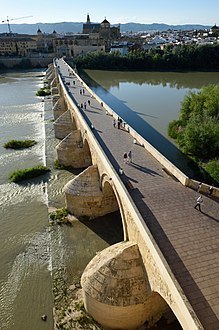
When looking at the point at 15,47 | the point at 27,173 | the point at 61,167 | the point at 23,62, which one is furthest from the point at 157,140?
the point at 15,47

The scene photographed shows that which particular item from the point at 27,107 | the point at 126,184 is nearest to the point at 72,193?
the point at 126,184

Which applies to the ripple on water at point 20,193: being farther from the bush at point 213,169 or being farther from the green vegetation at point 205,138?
the green vegetation at point 205,138

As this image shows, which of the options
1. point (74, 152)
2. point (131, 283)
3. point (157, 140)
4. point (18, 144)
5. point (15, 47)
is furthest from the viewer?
point (15, 47)

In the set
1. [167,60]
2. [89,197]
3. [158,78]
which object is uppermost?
[167,60]

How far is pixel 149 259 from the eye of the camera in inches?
316

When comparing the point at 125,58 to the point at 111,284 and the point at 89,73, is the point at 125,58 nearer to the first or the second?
the point at 89,73

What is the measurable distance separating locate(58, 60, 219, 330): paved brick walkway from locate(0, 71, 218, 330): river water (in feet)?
9.80

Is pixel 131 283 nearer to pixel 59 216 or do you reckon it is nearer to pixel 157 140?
pixel 59 216

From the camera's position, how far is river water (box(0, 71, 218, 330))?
10.3 meters

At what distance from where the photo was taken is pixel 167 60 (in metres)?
56.7

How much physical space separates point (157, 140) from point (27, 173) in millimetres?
9088

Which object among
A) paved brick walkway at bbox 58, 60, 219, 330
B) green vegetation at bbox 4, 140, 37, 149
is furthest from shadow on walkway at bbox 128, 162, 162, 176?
green vegetation at bbox 4, 140, 37, 149

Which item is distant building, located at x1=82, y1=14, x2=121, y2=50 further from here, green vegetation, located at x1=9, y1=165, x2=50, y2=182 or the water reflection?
green vegetation, located at x1=9, y1=165, x2=50, y2=182

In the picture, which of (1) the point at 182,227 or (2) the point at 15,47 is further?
(2) the point at 15,47
